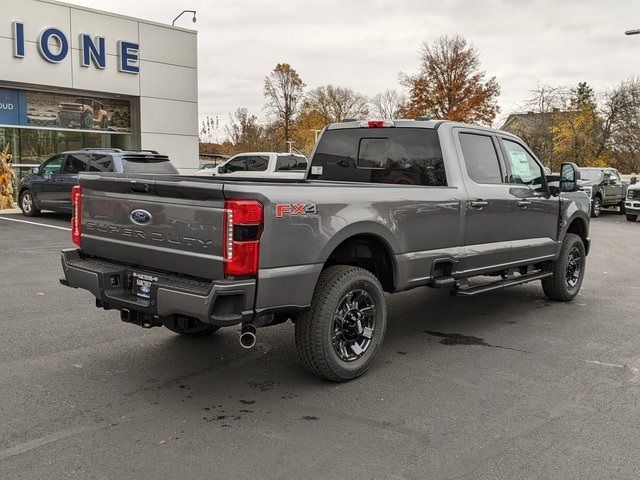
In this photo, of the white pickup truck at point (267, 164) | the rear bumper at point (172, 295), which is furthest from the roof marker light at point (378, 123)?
the white pickup truck at point (267, 164)

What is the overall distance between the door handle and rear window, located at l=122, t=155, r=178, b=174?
9.40 m

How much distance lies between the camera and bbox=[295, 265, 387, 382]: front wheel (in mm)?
4434

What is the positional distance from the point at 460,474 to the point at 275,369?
1.99m

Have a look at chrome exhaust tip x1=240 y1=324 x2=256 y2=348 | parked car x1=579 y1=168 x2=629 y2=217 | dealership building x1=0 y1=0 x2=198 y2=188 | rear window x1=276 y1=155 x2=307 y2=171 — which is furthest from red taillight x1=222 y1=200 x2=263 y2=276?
parked car x1=579 y1=168 x2=629 y2=217

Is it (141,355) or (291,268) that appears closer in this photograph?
(291,268)

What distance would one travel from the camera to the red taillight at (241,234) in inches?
153

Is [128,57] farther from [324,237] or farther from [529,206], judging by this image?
[324,237]

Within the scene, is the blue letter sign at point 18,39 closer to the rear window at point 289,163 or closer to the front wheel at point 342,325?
the rear window at point 289,163

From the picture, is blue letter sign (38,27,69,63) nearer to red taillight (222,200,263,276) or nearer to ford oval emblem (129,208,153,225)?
ford oval emblem (129,208,153,225)

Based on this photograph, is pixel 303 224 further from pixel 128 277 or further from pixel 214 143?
pixel 214 143

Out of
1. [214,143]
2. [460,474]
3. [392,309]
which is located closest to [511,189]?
[392,309]

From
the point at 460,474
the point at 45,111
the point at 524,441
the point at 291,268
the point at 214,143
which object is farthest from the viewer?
the point at 214,143

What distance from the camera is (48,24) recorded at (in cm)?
1997

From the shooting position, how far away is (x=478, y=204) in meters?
5.86
